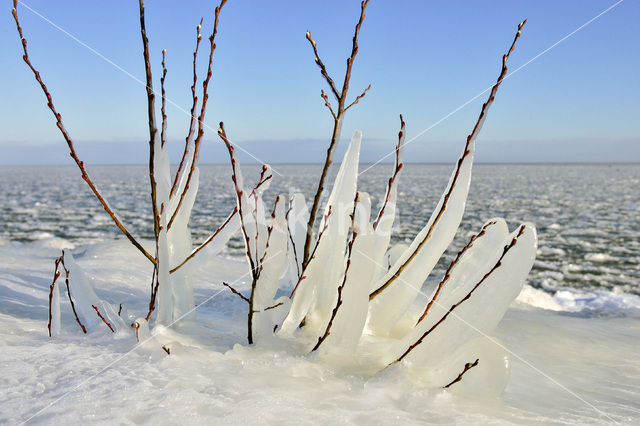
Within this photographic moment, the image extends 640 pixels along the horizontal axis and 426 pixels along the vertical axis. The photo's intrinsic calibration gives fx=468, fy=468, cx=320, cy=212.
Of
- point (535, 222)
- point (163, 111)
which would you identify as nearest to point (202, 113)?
point (163, 111)

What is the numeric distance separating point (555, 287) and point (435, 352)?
3.74 meters

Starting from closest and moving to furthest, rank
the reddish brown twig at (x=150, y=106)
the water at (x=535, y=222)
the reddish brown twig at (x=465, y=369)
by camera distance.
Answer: the reddish brown twig at (x=465, y=369)
the reddish brown twig at (x=150, y=106)
the water at (x=535, y=222)

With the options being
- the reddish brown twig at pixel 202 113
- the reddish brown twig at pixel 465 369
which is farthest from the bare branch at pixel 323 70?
the reddish brown twig at pixel 465 369

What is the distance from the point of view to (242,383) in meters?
1.30

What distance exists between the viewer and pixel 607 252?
6.50 m

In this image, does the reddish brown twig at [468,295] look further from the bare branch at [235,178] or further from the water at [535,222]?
the water at [535,222]

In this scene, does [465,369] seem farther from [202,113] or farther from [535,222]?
[535,222]

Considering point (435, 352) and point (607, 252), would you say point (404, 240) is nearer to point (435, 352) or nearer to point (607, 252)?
point (607, 252)

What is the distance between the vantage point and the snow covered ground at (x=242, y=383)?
1145 millimetres

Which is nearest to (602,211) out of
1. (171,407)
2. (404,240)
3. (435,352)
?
(404,240)

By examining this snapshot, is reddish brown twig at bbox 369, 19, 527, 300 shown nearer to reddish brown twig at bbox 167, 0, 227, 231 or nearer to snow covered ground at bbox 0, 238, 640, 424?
snow covered ground at bbox 0, 238, 640, 424

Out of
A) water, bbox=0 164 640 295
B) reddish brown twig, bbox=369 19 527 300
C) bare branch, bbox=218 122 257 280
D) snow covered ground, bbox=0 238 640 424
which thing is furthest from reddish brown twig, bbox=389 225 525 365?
water, bbox=0 164 640 295

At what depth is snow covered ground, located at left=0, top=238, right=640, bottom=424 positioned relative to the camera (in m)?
1.14

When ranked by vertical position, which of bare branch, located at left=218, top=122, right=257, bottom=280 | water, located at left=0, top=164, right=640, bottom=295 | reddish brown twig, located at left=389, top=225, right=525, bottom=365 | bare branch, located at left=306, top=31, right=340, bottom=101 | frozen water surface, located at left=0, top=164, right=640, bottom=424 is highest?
bare branch, located at left=306, top=31, right=340, bottom=101
